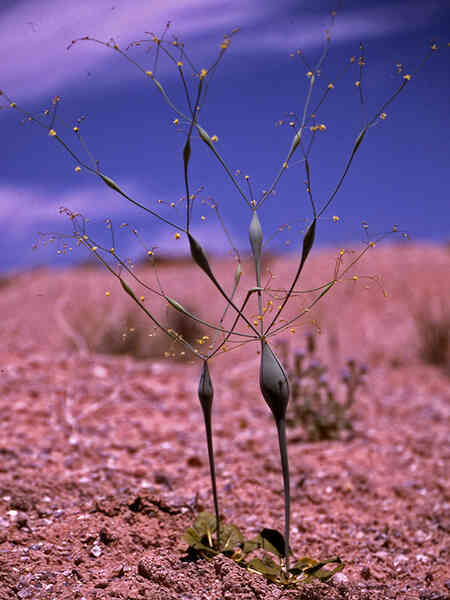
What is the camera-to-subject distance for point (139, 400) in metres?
4.85

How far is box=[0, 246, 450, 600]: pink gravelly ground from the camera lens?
1.91 m

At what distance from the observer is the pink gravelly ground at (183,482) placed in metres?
1.91

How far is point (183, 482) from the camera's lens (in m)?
3.22

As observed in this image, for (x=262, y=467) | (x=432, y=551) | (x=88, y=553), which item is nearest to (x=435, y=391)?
(x=262, y=467)

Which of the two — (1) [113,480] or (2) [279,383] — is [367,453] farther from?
(2) [279,383]

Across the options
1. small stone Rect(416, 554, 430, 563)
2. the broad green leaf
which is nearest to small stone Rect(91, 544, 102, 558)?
the broad green leaf

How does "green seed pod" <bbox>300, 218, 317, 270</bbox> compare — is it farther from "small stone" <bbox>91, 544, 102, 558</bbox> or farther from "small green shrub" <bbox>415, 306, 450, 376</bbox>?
"small green shrub" <bbox>415, 306, 450, 376</bbox>

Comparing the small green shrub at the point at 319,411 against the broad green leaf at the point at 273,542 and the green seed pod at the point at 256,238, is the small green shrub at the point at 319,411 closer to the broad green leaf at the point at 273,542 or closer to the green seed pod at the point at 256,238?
the broad green leaf at the point at 273,542

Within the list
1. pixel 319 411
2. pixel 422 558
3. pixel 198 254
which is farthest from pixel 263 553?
pixel 319 411

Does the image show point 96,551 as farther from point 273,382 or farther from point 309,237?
point 309,237

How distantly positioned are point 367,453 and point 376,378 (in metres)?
2.91

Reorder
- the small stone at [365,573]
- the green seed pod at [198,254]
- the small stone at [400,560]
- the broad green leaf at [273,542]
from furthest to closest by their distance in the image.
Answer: the small stone at [400,560] < the small stone at [365,573] < the broad green leaf at [273,542] < the green seed pod at [198,254]

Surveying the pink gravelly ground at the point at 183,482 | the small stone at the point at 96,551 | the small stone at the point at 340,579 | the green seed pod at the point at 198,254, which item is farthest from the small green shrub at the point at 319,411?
the green seed pod at the point at 198,254

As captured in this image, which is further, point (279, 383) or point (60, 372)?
point (60, 372)
